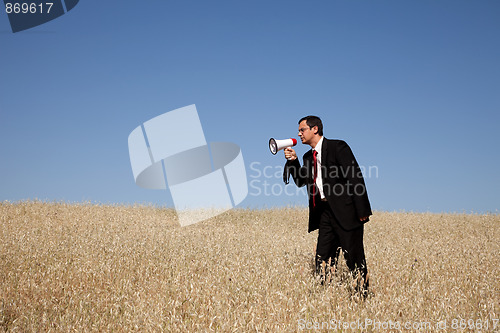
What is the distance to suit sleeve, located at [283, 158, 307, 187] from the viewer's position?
5395mm

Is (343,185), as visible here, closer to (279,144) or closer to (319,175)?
(319,175)

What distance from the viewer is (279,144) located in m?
5.16

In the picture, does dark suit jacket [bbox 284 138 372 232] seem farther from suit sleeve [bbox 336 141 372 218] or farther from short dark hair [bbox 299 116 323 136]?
short dark hair [bbox 299 116 323 136]

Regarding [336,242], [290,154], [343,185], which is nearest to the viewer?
[343,185]

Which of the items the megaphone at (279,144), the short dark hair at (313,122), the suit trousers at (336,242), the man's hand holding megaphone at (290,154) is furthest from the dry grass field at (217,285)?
the short dark hair at (313,122)

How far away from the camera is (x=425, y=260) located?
7.19m

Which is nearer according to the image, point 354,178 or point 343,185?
point 354,178

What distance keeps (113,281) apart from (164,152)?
13.4ft

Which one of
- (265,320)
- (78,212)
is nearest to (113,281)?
(265,320)

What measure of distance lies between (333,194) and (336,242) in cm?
69

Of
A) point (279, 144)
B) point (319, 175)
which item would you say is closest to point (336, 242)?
point (319, 175)

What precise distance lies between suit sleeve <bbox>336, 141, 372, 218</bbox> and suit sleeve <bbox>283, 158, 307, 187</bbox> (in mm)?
619

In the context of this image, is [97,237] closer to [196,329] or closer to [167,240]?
[167,240]

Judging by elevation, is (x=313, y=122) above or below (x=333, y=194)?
above
